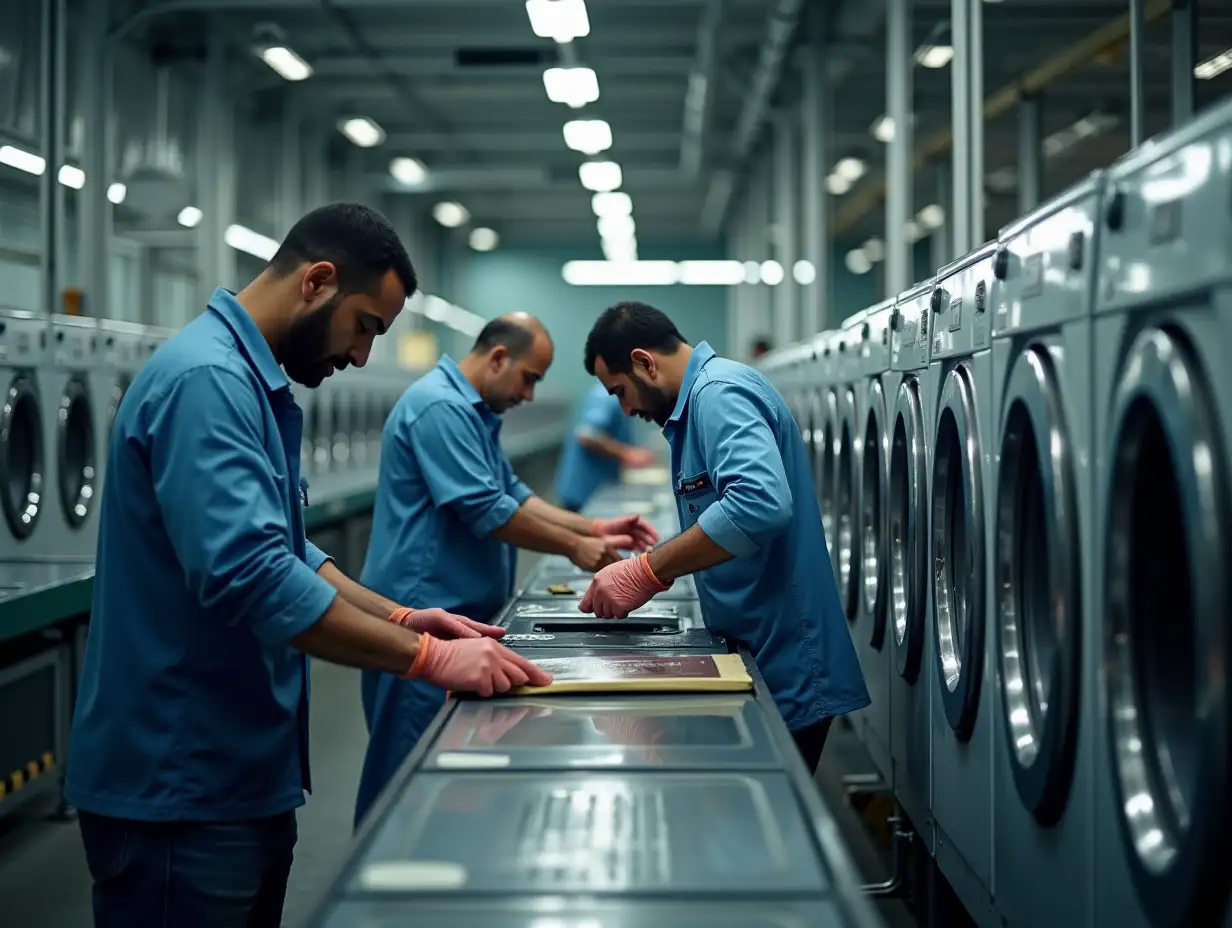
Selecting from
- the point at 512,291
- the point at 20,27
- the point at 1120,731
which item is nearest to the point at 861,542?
the point at 1120,731

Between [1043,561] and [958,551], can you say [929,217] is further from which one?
[1043,561]

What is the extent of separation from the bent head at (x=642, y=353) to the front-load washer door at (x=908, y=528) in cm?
59

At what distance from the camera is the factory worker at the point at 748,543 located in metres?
2.74

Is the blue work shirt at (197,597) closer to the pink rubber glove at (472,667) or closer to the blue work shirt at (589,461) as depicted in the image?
the pink rubber glove at (472,667)

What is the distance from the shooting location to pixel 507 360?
4000 millimetres

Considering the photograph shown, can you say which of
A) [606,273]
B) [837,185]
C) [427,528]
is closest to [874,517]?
[427,528]

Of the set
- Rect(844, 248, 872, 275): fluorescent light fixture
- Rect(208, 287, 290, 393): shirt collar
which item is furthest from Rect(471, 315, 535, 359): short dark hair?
Rect(844, 248, 872, 275): fluorescent light fixture

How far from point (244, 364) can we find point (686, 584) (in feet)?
7.38

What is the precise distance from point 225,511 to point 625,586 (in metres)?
1.20

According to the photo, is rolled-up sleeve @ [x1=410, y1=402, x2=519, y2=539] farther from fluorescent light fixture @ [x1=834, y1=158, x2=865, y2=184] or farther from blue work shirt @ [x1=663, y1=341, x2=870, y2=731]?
fluorescent light fixture @ [x1=834, y1=158, x2=865, y2=184]

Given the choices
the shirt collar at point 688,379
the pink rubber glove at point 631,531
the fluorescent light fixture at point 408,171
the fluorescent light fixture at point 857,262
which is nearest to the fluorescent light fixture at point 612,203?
the fluorescent light fixture at point 408,171

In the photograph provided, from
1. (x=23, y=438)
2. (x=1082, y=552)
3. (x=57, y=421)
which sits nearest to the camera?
(x=1082, y=552)

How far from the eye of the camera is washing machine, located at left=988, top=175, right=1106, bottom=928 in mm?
1965

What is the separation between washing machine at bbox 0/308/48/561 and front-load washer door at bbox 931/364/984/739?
133 inches
